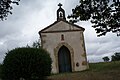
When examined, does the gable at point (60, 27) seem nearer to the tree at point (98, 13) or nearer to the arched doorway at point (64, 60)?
the arched doorway at point (64, 60)

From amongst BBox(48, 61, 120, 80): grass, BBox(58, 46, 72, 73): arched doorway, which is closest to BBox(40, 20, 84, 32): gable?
BBox(58, 46, 72, 73): arched doorway

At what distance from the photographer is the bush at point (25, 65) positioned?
18828 mm

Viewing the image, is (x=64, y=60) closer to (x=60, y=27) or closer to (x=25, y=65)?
(x=60, y=27)

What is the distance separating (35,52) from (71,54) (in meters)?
13.1

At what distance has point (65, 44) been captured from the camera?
106 ft

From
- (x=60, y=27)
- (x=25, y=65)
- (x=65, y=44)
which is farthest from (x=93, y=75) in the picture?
(x=60, y=27)

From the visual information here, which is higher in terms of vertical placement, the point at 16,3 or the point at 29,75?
the point at 16,3

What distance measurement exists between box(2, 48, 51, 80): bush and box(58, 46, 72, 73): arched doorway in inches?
508

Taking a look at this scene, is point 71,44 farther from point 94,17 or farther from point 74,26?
point 94,17

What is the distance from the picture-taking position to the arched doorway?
32.4 metres

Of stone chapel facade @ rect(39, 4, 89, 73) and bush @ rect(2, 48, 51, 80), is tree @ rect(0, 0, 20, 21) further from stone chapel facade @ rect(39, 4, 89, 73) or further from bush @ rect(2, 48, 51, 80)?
stone chapel facade @ rect(39, 4, 89, 73)

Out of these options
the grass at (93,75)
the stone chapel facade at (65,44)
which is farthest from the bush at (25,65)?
the stone chapel facade at (65,44)

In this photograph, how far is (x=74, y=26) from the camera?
32.9 meters

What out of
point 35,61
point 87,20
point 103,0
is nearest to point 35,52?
point 35,61
